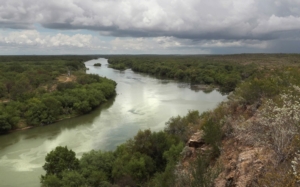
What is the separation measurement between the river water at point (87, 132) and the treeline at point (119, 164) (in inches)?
150

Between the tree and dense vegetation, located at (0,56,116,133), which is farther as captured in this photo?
dense vegetation, located at (0,56,116,133)

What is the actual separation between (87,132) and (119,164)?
14966 mm

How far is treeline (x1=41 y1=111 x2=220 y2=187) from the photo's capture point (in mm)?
17250

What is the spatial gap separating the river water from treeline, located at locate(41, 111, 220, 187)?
3.82 metres

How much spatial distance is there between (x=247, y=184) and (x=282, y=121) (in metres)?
2.69

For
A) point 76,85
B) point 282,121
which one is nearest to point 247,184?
point 282,121

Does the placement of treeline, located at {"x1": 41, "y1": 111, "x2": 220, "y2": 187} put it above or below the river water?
above

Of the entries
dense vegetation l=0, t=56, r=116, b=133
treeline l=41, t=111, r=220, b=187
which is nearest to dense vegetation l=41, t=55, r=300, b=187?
treeline l=41, t=111, r=220, b=187

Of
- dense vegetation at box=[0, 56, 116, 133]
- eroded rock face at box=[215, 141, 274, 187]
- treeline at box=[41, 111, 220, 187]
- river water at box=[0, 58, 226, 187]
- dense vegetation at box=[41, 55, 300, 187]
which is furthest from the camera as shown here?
dense vegetation at box=[0, 56, 116, 133]

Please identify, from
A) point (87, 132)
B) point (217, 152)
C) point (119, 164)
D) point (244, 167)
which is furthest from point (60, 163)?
point (87, 132)

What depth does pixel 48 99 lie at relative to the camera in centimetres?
3969

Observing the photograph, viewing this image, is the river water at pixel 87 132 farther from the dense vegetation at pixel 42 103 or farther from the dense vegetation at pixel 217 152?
the dense vegetation at pixel 217 152

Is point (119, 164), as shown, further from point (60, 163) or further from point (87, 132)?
point (87, 132)

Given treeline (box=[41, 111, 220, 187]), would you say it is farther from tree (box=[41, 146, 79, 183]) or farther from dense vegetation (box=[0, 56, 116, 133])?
dense vegetation (box=[0, 56, 116, 133])
